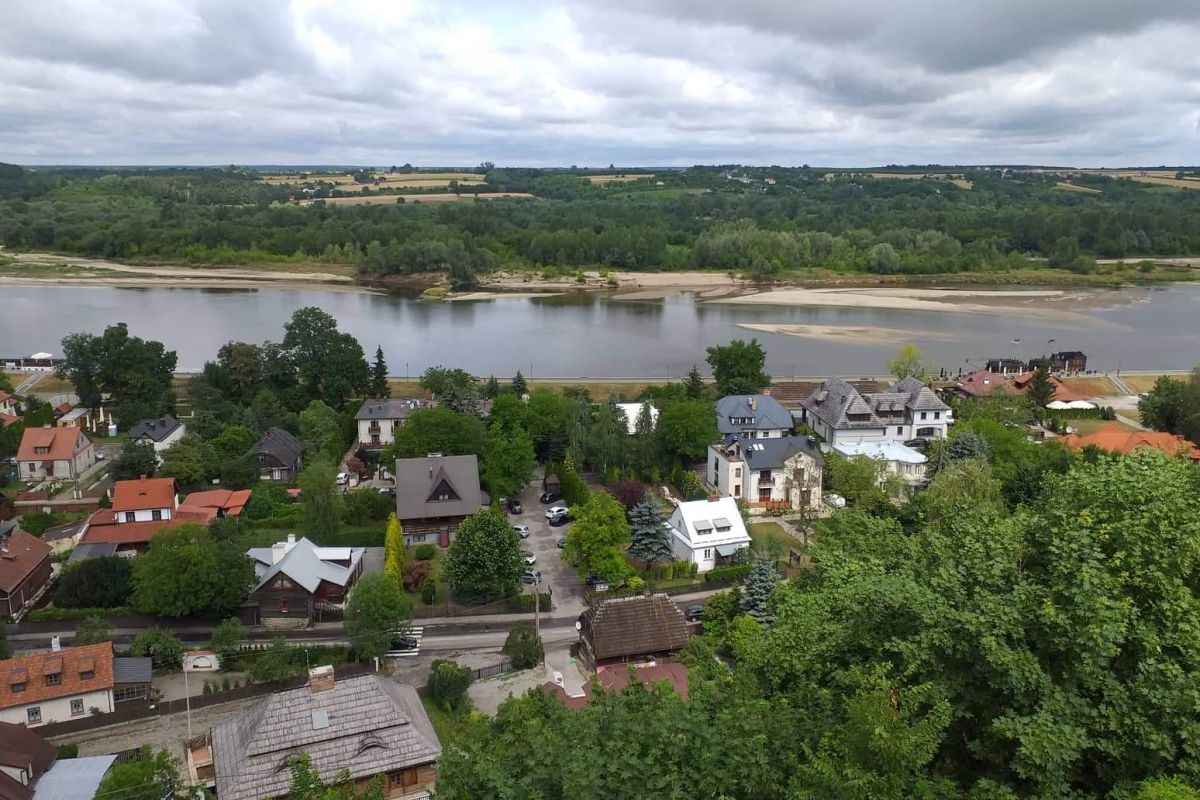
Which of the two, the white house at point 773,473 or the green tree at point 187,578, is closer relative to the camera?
the green tree at point 187,578

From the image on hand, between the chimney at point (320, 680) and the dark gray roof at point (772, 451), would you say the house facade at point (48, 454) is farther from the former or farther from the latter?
the dark gray roof at point (772, 451)

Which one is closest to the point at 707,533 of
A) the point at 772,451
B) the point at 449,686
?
the point at 772,451

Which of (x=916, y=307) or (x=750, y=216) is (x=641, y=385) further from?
(x=750, y=216)

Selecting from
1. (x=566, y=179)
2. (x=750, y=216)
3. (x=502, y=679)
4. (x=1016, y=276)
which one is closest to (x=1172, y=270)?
(x=1016, y=276)

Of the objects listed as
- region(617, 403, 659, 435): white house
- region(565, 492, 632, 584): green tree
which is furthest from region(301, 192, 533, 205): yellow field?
region(565, 492, 632, 584): green tree

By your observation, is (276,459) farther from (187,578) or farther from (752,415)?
(752,415)

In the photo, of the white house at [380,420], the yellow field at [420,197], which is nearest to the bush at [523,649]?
the white house at [380,420]
